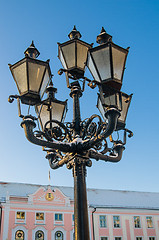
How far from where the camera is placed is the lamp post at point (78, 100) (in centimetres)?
343

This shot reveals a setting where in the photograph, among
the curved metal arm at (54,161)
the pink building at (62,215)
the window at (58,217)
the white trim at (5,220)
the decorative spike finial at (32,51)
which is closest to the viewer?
the curved metal arm at (54,161)

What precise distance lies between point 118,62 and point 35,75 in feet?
3.71

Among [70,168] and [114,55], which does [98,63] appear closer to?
[114,55]

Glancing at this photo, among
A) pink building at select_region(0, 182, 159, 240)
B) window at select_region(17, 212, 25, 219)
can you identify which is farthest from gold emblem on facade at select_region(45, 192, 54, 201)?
window at select_region(17, 212, 25, 219)

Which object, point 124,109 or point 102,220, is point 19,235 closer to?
point 102,220

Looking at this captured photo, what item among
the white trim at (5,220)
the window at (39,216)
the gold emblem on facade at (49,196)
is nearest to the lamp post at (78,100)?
the white trim at (5,220)

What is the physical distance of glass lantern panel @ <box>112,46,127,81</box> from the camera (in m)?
3.50

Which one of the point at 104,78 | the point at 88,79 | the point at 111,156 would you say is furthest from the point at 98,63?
the point at 111,156

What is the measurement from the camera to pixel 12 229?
75.1 ft

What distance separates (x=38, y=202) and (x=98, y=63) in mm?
23119

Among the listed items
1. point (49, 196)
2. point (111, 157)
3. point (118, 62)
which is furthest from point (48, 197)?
point (118, 62)

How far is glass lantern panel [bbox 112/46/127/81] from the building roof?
2303 centimetres

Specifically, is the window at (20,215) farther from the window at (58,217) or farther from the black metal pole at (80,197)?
the black metal pole at (80,197)

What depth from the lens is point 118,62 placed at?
3.58m
